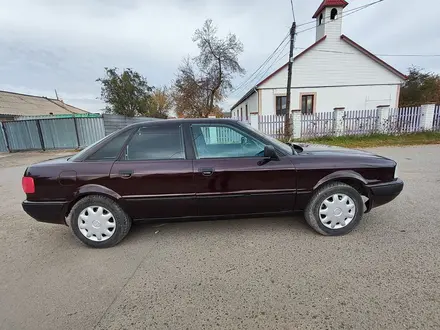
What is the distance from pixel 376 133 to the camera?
12.6 meters

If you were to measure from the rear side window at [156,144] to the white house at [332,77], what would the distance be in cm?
1438

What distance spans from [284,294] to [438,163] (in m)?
7.99

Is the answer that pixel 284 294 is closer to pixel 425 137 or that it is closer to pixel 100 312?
pixel 100 312

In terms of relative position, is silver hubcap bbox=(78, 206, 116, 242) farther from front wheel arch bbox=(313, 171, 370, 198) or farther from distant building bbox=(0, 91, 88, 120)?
distant building bbox=(0, 91, 88, 120)

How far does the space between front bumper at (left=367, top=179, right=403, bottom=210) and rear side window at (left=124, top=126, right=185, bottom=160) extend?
99.4 inches

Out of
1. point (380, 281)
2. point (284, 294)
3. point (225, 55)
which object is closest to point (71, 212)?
point (284, 294)

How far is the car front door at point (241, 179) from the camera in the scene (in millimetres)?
2742

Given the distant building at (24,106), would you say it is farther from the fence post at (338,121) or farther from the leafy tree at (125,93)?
the fence post at (338,121)

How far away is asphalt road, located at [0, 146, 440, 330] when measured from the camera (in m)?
1.79

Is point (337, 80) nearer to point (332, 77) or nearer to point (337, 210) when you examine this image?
point (332, 77)

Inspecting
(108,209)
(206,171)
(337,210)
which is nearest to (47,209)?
(108,209)

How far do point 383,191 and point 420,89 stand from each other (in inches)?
1194

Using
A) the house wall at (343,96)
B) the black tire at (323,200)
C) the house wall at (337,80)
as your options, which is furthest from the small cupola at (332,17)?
the black tire at (323,200)

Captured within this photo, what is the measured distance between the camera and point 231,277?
2238 millimetres
